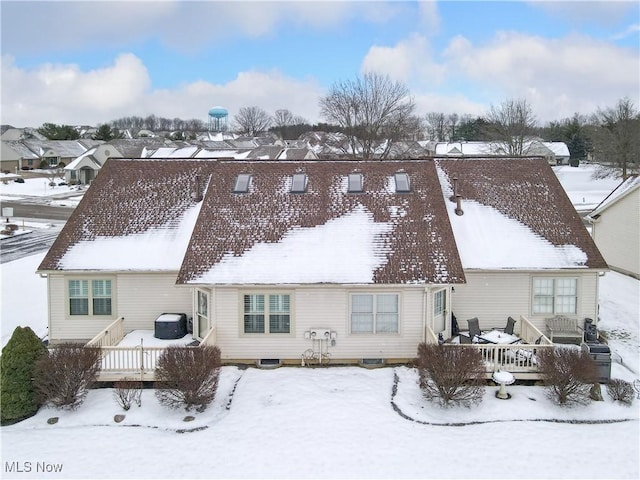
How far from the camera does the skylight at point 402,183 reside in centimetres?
1838

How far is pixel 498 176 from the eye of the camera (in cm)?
2009

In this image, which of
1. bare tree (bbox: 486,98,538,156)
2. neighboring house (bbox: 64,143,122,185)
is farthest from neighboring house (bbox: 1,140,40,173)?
bare tree (bbox: 486,98,538,156)

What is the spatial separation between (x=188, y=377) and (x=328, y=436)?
11.6 ft

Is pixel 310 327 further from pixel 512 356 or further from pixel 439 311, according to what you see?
pixel 512 356

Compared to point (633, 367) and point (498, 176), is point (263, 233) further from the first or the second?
point (633, 367)

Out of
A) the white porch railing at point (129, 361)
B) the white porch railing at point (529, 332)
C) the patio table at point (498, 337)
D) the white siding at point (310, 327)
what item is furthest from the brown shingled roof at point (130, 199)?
the white porch railing at point (529, 332)

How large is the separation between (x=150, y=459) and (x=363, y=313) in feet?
23.1

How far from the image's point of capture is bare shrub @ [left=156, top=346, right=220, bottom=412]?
43.2 ft

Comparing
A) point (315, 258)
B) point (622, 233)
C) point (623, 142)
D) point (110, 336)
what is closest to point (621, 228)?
point (622, 233)

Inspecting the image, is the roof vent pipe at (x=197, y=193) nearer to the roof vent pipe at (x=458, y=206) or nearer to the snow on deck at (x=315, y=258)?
the snow on deck at (x=315, y=258)

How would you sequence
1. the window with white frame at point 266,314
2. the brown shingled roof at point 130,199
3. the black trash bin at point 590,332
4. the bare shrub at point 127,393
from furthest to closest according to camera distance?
the brown shingled roof at point 130,199
the black trash bin at point 590,332
the window with white frame at point 266,314
the bare shrub at point 127,393

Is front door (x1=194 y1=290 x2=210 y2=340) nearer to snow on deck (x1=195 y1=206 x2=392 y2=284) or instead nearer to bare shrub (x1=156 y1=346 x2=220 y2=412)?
snow on deck (x1=195 y1=206 x2=392 y2=284)

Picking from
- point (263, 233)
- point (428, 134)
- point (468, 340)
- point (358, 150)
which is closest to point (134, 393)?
point (263, 233)
